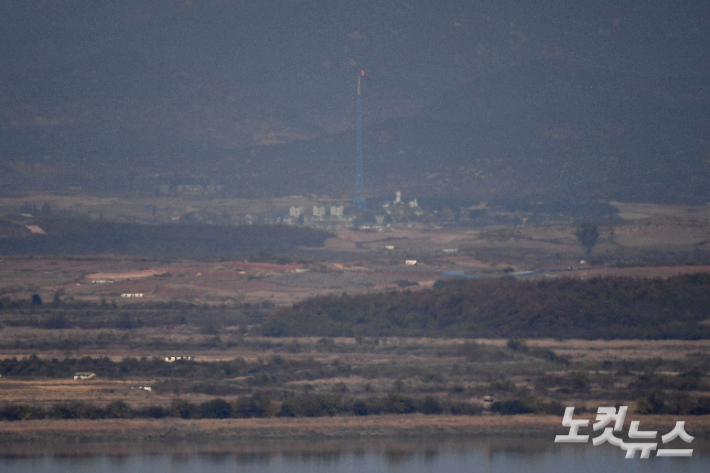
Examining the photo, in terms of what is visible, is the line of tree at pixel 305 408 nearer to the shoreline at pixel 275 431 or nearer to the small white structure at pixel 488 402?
the small white structure at pixel 488 402

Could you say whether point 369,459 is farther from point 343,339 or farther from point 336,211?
point 336,211

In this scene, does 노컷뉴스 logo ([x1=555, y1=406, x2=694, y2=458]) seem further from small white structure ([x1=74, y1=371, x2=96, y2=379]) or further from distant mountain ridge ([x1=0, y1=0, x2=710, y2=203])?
distant mountain ridge ([x1=0, y1=0, x2=710, y2=203])

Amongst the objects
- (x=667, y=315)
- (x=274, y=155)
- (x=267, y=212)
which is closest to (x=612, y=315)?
(x=667, y=315)

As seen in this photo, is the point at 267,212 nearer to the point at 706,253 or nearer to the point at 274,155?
the point at 274,155

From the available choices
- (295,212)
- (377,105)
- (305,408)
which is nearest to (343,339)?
(305,408)

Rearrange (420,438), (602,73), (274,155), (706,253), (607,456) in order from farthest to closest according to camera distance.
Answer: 1. (602,73)
2. (274,155)
3. (706,253)
4. (420,438)
5. (607,456)

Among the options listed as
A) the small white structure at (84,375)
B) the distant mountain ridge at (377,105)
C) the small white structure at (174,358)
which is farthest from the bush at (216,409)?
the distant mountain ridge at (377,105)

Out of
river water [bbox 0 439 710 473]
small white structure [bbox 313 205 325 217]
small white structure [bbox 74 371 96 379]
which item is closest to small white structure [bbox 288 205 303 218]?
small white structure [bbox 313 205 325 217]
